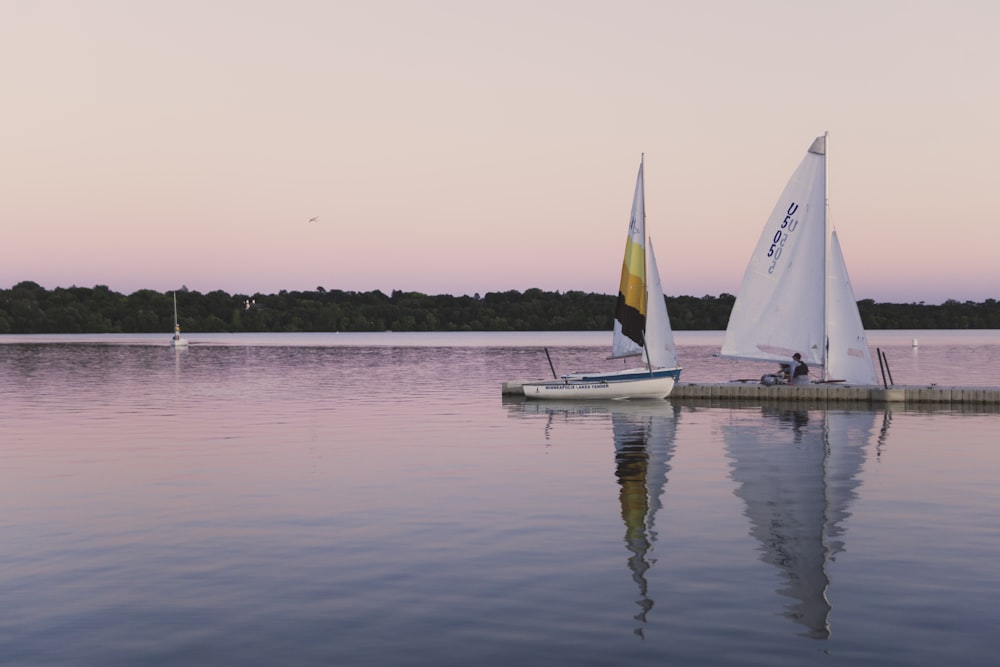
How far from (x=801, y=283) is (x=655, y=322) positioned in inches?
337

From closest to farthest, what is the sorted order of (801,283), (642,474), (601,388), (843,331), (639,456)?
1. (642,474)
2. (639,456)
3. (801,283)
4. (843,331)
5. (601,388)

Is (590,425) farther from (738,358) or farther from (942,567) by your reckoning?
(942,567)

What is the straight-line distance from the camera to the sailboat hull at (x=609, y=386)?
58656mm

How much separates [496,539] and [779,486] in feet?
35.7

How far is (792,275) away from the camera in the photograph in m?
53.4

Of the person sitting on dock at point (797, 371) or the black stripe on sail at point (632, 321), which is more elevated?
the black stripe on sail at point (632, 321)

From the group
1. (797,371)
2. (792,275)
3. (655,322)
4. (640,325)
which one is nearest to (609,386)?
(640,325)

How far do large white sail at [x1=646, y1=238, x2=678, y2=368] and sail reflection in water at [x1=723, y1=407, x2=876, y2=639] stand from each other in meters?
7.52

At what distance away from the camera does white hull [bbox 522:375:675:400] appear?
193ft

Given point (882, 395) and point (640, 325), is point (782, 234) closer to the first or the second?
point (640, 325)

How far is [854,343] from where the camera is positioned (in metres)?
54.6

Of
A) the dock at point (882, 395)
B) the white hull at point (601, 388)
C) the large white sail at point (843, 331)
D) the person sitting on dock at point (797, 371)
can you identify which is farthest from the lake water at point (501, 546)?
the white hull at point (601, 388)

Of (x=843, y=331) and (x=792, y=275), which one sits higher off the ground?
(x=792, y=275)

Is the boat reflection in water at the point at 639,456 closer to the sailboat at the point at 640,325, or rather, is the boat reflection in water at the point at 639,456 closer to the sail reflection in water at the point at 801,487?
the sailboat at the point at 640,325
